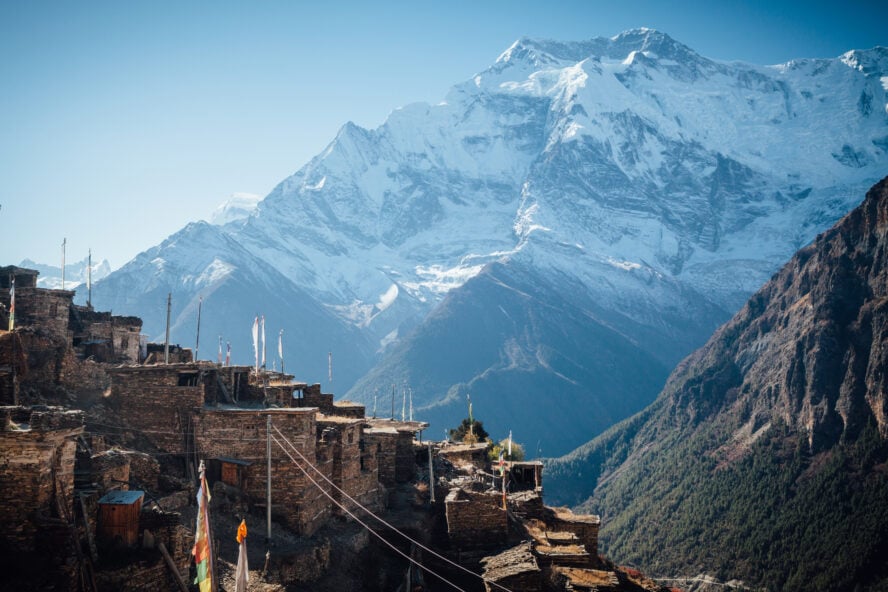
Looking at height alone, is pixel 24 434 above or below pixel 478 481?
above

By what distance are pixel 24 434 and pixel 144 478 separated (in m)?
6.80

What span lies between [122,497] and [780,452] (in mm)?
140527

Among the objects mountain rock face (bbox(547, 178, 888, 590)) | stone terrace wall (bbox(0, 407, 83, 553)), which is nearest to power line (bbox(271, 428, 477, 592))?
stone terrace wall (bbox(0, 407, 83, 553))

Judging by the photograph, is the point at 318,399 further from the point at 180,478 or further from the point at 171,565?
the point at 171,565

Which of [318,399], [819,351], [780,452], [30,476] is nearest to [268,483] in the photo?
[30,476]

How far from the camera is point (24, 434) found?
57.3 feet

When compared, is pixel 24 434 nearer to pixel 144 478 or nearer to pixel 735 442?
pixel 144 478

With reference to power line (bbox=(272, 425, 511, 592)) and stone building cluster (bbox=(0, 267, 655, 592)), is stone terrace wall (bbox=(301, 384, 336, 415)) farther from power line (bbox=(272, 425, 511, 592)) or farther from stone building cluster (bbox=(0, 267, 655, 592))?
power line (bbox=(272, 425, 511, 592))

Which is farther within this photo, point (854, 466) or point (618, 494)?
point (618, 494)

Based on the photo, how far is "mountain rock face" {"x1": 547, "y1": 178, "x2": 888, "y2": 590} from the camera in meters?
109

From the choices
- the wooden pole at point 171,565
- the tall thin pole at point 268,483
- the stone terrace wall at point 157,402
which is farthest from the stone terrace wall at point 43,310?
the wooden pole at point 171,565

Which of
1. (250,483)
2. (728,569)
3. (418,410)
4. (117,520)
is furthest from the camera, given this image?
(418,410)

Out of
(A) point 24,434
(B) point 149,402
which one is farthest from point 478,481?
(A) point 24,434

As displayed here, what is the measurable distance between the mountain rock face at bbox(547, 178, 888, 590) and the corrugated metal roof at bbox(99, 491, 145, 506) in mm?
99632
